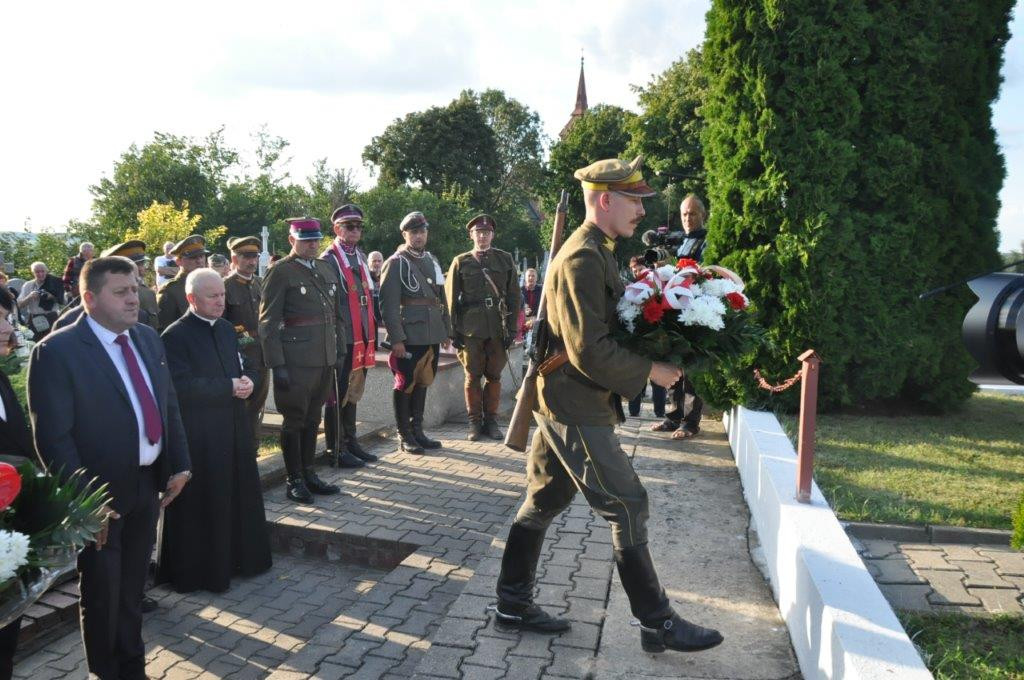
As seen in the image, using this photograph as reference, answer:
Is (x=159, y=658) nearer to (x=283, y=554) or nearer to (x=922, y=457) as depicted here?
(x=283, y=554)

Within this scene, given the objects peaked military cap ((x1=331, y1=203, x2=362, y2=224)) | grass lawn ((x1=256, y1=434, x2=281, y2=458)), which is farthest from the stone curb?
grass lawn ((x1=256, y1=434, x2=281, y2=458))

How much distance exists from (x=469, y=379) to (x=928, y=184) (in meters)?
4.71

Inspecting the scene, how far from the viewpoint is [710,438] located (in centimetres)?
782

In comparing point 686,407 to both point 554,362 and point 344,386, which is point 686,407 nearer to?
point 344,386

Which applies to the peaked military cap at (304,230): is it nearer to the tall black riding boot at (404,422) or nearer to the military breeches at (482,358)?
the tall black riding boot at (404,422)

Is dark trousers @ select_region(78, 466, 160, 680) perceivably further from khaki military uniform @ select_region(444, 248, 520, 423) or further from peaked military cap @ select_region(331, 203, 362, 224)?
khaki military uniform @ select_region(444, 248, 520, 423)

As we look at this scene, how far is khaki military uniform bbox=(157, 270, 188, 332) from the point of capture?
727 cm

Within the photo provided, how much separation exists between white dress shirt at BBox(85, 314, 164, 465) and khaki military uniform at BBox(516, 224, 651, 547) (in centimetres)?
190

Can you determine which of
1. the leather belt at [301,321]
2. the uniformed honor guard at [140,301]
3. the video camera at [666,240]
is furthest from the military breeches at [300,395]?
the video camera at [666,240]

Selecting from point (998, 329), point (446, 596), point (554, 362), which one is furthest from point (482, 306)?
point (998, 329)

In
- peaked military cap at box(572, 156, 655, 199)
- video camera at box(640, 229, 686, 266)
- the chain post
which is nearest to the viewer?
peaked military cap at box(572, 156, 655, 199)

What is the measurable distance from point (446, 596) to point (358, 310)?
139 inches

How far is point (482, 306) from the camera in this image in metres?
8.40

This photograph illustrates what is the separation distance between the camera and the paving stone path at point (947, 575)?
402 cm
